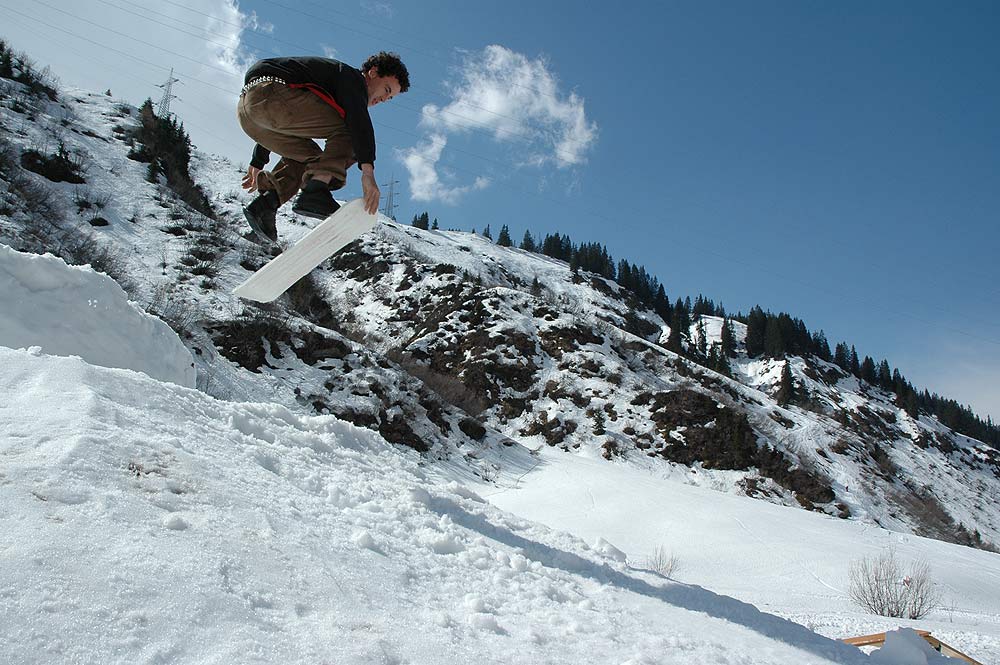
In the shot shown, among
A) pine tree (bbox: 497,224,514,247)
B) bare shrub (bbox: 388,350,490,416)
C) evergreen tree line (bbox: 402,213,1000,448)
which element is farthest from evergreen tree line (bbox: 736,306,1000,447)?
bare shrub (bbox: 388,350,490,416)

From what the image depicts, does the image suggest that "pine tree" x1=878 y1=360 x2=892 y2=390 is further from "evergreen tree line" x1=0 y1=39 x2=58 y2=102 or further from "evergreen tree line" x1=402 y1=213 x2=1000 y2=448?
"evergreen tree line" x1=0 y1=39 x2=58 y2=102

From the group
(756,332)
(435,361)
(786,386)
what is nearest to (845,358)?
(756,332)

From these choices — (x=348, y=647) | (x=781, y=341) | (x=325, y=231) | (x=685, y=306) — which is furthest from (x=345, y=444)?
(x=685, y=306)

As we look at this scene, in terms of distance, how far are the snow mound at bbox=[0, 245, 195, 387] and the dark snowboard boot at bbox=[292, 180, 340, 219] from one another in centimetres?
285

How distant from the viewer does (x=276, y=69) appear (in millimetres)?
3268

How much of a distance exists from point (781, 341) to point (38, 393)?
80.8 metres

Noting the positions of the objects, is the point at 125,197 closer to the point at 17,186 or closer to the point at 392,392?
the point at 17,186

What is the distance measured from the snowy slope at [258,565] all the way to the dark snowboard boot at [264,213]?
1.36m

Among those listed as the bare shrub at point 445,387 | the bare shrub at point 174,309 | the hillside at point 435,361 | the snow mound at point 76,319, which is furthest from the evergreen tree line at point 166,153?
the snow mound at point 76,319

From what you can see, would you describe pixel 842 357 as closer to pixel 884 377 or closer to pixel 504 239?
pixel 884 377

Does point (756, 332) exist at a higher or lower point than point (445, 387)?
higher

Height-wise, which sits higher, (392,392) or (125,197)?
(125,197)

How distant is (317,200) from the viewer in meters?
3.46

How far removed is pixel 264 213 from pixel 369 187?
46.6 inches
